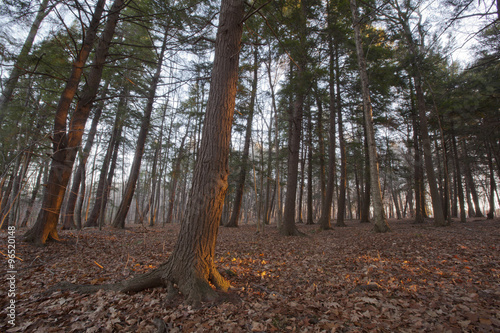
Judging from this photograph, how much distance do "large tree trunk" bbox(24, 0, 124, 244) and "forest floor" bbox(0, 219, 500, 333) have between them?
561mm

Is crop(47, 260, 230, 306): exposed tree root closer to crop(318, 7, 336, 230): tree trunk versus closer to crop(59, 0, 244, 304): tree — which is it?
crop(59, 0, 244, 304): tree

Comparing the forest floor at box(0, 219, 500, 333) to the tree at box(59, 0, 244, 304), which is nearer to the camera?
the forest floor at box(0, 219, 500, 333)

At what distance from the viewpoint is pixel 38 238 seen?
548cm

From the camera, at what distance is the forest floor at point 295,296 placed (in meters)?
2.51

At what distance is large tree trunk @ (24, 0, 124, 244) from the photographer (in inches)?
220

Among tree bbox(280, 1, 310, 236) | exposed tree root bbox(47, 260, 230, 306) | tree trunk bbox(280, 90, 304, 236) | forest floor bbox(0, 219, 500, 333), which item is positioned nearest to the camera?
forest floor bbox(0, 219, 500, 333)

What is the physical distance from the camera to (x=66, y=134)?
5641mm

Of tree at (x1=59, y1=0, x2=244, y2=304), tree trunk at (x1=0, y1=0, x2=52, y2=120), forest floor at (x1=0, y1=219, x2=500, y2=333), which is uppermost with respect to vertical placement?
tree trunk at (x1=0, y1=0, x2=52, y2=120)

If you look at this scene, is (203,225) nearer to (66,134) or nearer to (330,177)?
(66,134)

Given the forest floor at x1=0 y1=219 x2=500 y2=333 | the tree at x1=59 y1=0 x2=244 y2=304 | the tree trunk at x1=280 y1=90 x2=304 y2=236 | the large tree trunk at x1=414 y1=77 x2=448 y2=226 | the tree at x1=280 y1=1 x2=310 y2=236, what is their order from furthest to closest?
the large tree trunk at x1=414 y1=77 x2=448 y2=226, the tree trunk at x1=280 y1=90 x2=304 y2=236, the tree at x1=280 y1=1 x2=310 y2=236, the tree at x1=59 y1=0 x2=244 y2=304, the forest floor at x1=0 y1=219 x2=500 y2=333

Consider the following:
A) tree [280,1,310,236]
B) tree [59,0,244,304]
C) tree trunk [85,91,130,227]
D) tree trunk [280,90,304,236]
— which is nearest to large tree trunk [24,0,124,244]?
tree [59,0,244,304]

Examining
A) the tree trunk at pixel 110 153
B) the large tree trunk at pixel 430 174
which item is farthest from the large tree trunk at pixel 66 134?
the large tree trunk at pixel 430 174

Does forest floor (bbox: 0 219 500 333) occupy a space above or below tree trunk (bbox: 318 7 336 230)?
below

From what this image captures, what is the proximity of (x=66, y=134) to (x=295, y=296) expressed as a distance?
6652 mm
